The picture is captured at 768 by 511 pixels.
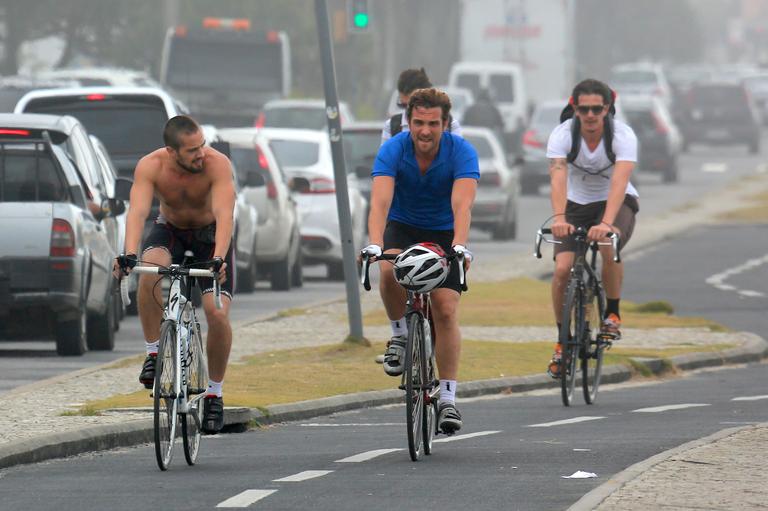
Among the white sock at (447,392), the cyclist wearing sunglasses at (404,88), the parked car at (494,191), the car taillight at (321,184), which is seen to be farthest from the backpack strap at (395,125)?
the parked car at (494,191)

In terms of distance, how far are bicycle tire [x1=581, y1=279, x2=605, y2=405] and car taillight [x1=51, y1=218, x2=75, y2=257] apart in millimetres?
3895

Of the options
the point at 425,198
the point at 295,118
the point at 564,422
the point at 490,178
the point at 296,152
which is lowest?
the point at 564,422

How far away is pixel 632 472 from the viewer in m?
9.84

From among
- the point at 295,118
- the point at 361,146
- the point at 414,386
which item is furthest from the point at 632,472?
the point at 295,118

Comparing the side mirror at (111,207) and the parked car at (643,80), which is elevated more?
the side mirror at (111,207)

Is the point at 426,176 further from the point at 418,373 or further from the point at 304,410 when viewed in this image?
the point at 304,410

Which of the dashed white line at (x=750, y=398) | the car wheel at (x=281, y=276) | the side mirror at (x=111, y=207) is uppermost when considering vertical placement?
the side mirror at (x=111, y=207)

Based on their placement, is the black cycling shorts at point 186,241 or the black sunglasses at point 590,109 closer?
the black cycling shorts at point 186,241

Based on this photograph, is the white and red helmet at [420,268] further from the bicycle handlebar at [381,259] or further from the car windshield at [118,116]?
the car windshield at [118,116]

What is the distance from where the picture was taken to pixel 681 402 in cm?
1403

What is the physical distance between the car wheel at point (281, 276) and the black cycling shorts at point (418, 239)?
1274 cm

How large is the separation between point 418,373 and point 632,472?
135 cm

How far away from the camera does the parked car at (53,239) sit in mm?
16141

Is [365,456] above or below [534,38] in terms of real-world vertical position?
below
